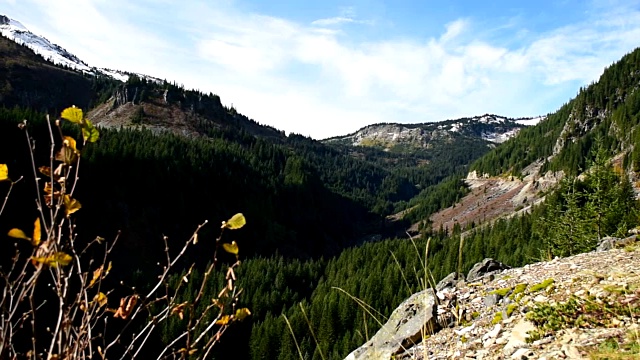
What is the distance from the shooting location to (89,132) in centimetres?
182

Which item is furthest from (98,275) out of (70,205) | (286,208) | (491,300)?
(286,208)

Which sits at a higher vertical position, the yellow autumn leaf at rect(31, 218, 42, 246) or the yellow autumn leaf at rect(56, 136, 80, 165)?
the yellow autumn leaf at rect(56, 136, 80, 165)

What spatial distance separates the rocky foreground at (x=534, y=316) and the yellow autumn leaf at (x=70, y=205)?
2.84 m

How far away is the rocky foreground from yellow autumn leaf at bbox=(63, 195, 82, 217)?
Result: 2.84m

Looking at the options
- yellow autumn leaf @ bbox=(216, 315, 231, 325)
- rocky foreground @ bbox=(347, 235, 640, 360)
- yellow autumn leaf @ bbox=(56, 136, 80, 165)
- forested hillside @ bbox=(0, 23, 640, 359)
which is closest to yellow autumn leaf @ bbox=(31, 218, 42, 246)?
yellow autumn leaf @ bbox=(56, 136, 80, 165)

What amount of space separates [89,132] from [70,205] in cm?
33

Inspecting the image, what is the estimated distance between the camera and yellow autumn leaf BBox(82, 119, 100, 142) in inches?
70.8

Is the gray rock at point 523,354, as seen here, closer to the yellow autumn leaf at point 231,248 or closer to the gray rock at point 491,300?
the gray rock at point 491,300

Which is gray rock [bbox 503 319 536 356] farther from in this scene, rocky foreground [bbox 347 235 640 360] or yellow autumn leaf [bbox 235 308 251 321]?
yellow autumn leaf [bbox 235 308 251 321]

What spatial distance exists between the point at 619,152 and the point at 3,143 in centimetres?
13093

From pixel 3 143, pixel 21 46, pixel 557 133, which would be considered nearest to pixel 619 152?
pixel 557 133

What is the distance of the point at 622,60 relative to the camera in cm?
13662

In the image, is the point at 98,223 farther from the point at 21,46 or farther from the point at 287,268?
the point at 21,46

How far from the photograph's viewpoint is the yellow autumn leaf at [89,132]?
1797 mm
